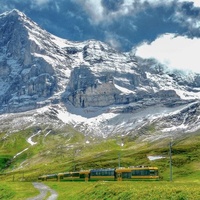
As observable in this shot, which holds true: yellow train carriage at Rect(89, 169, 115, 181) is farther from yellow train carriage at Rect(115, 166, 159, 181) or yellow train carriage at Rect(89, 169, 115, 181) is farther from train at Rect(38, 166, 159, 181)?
yellow train carriage at Rect(115, 166, 159, 181)

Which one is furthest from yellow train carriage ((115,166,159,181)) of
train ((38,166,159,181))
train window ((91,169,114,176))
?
train window ((91,169,114,176))

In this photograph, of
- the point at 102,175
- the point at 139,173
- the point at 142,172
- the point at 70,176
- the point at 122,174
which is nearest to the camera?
the point at 142,172

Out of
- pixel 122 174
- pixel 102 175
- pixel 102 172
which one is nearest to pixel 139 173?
pixel 122 174

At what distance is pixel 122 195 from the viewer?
49.3 metres

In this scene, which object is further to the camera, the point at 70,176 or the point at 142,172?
the point at 70,176

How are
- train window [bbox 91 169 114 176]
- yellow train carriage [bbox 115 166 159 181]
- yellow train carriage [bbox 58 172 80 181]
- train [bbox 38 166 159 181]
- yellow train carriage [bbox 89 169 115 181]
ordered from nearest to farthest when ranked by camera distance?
yellow train carriage [bbox 115 166 159 181] → train [bbox 38 166 159 181] → yellow train carriage [bbox 89 169 115 181] → train window [bbox 91 169 114 176] → yellow train carriage [bbox 58 172 80 181]

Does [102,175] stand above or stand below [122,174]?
above

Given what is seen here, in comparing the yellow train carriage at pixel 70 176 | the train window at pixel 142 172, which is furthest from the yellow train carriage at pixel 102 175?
the yellow train carriage at pixel 70 176

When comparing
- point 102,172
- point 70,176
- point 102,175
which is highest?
point 102,172

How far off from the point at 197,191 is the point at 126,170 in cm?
7350

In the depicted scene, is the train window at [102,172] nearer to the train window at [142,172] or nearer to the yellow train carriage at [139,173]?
the yellow train carriage at [139,173]

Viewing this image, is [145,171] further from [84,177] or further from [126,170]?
[84,177]

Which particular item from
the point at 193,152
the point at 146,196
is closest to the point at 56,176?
the point at 193,152

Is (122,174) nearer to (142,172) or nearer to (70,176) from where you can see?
(142,172)
